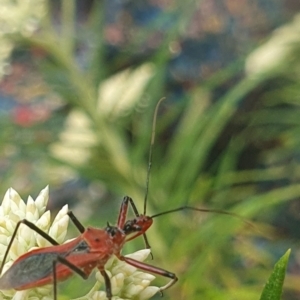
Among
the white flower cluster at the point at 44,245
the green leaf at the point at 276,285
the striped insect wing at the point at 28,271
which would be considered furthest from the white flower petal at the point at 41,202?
the green leaf at the point at 276,285

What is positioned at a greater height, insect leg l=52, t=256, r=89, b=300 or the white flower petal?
the white flower petal

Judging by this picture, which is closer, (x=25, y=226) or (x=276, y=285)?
(x=276, y=285)

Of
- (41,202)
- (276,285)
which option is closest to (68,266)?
(41,202)

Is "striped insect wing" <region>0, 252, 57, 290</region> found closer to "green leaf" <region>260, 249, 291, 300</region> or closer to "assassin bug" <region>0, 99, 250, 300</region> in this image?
"assassin bug" <region>0, 99, 250, 300</region>

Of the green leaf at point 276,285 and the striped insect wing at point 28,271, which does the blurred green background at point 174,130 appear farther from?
the green leaf at point 276,285

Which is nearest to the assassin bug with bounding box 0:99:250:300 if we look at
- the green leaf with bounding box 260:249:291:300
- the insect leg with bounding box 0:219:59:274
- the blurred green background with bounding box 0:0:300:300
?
the insect leg with bounding box 0:219:59:274

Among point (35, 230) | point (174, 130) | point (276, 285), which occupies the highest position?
point (174, 130)

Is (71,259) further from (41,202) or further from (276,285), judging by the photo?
(276,285)
